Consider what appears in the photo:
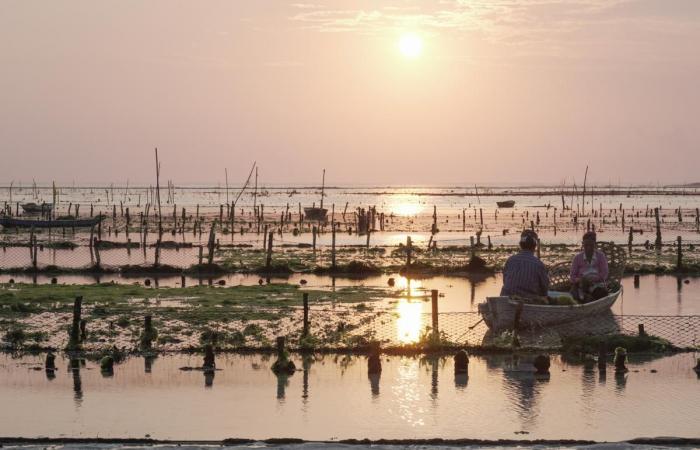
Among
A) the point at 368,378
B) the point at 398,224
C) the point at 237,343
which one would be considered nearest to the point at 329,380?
the point at 368,378

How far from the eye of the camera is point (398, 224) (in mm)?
81375

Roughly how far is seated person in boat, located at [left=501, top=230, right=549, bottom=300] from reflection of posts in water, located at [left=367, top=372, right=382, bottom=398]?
4657 millimetres

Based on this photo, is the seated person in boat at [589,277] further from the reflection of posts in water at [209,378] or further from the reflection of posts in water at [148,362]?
the reflection of posts in water at [148,362]

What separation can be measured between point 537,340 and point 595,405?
521 cm

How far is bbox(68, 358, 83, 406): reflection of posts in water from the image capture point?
45.9ft

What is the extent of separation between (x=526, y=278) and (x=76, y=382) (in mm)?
8743

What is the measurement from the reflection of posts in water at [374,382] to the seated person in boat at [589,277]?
7484 mm

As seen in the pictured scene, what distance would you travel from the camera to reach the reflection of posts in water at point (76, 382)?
14.0 m

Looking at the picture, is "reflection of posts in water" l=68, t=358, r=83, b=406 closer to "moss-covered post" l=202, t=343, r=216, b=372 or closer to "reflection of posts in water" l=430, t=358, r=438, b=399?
"moss-covered post" l=202, t=343, r=216, b=372

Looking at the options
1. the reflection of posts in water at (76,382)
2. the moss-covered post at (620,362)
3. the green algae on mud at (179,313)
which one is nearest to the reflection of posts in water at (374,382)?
the green algae on mud at (179,313)

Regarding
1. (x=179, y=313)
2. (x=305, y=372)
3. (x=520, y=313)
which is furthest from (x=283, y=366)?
(x=179, y=313)

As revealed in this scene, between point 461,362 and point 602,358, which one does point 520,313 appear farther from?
point 461,362

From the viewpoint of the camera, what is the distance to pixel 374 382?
593 inches

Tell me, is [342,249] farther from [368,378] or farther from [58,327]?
[368,378]
